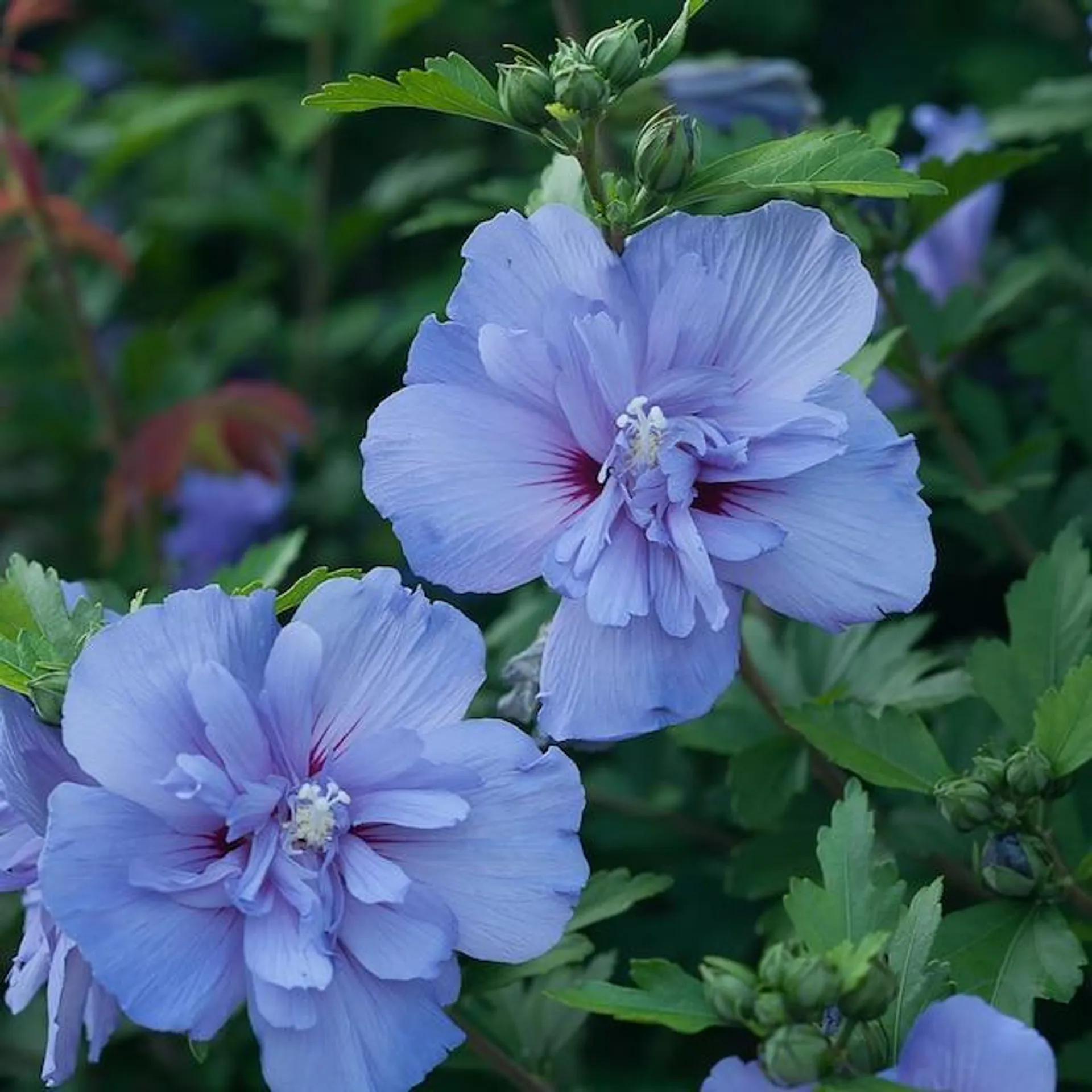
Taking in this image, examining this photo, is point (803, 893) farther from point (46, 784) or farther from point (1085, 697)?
point (46, 784)

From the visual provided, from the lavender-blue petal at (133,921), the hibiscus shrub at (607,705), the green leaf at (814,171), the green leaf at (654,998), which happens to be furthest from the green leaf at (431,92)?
the green leaf at (654,998)

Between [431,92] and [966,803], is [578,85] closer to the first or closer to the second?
[431,92]

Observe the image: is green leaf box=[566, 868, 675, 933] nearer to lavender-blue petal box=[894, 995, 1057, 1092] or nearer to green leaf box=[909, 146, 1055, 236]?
lavender-blue petal box=[894, 995, 1057, 1092]

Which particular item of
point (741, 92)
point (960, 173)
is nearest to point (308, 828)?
point (960, 173)

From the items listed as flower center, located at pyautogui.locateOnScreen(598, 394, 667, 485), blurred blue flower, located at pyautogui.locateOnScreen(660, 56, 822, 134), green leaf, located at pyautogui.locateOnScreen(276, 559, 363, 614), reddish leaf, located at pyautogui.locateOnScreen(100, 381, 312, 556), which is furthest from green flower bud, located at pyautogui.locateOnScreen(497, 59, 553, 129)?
reddish leaf, located at pyautogui.locateOnScreen(100, 381, 312, 556)

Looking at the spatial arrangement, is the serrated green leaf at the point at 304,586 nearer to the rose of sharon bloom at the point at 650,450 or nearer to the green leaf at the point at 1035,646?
the rose of sharon bloom at the point at 650,450

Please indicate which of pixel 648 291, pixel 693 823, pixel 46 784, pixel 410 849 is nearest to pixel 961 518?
pixel 693 823
